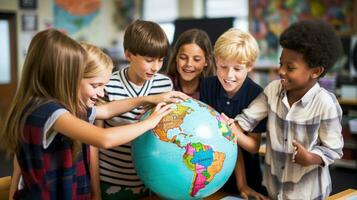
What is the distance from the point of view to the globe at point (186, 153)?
150cm

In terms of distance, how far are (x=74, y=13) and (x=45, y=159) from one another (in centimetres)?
708

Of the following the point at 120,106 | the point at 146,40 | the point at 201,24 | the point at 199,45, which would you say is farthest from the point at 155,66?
the point at 201,24

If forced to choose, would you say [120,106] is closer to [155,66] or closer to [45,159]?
[155,66]

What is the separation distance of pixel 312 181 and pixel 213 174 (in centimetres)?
42

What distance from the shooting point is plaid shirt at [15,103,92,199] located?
1444mm

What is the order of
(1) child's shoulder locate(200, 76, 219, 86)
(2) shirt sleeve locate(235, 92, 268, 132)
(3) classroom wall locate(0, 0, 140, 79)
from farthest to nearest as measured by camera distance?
(3) classroom wall locate(0, 0, 140, 79) → (1) child's shoulder locate(200, 76, 219, 86) → (2) shirt sleeve locate(235, 92, 268, 132)

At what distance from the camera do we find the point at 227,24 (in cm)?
392

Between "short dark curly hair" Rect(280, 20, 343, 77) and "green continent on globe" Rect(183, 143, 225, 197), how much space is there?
0.50m

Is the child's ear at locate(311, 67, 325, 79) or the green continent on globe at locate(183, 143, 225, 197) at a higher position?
the child's ear at locate(311, 67, 325, 79)

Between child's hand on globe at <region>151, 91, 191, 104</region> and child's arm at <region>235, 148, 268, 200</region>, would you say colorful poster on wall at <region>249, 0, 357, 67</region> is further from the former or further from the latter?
child's hand on globe at <region>151, 91, 191, 104</region>

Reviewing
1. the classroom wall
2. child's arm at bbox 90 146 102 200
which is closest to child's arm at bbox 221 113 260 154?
child's arm at bbox 90 146 102 200

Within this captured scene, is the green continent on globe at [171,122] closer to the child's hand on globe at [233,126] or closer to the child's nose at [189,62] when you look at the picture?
the child's hand on globe at [233,126]

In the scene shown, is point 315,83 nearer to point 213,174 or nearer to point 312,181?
point 312,181

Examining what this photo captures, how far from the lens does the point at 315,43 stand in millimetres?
1627
